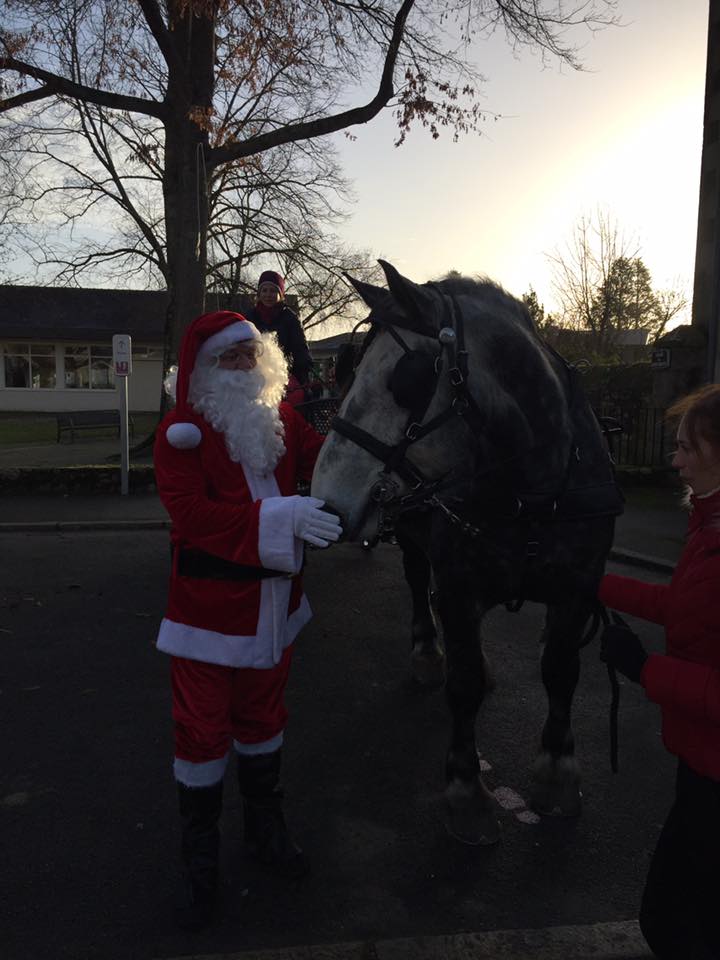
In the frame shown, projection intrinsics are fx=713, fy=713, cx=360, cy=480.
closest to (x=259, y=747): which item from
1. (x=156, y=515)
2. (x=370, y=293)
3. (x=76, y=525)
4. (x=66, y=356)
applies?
(x=370, y=293)

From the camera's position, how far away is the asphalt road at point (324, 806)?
238cm

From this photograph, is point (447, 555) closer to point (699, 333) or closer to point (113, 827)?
point (113, 827)

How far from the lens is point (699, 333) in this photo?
1146 cm

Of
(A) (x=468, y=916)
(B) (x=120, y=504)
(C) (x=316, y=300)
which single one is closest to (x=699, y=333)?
(B) (x=120, y=504)

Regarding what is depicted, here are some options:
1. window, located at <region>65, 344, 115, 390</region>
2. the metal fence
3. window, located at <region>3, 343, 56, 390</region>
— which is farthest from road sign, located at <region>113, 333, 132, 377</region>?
window, located at <region>3, 343, 56, 390</region>

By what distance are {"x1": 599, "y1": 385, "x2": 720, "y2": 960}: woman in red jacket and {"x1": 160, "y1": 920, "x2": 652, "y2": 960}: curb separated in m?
0.26

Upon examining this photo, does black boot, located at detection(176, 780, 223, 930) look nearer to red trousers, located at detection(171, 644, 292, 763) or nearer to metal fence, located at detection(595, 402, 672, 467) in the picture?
red trousers, located at detection(171, 644, 292, 763)

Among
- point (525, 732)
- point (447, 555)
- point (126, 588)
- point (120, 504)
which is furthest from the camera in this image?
point (120, 504)

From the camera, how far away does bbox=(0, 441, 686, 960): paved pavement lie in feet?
7.15

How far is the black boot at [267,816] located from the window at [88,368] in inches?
1307

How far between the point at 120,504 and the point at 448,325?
9132 mm

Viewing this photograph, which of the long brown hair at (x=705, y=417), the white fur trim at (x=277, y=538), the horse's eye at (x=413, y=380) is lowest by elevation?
the white fur trim at (x=277, y=538)

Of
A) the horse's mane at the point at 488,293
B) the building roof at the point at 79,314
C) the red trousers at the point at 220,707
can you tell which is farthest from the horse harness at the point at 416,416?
the building roof at the point at 79,314

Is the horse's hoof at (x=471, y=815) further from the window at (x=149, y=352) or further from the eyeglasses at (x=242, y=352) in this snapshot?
the window at (x=149, y=352)
